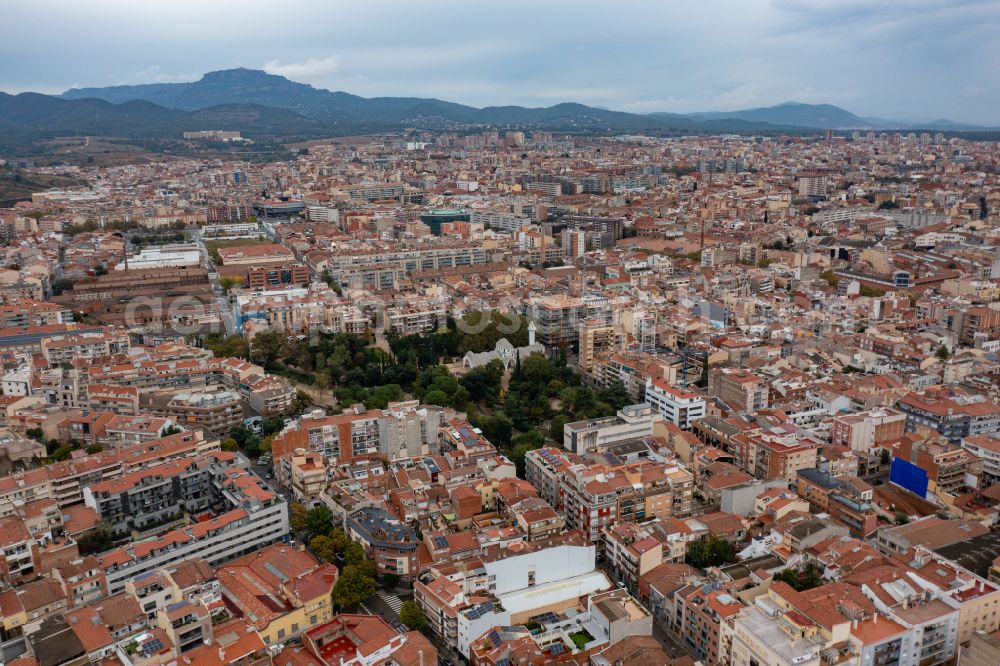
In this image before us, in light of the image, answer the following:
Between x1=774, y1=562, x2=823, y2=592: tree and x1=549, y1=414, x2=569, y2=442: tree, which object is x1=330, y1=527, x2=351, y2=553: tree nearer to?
x1=549, y1=414, x2=569, y2=442: tree

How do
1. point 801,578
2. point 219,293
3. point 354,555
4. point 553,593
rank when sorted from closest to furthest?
point 801,578 < point 553,593 < point 354,555 < point 219,293

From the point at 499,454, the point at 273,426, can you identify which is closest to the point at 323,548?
the point at 499,454

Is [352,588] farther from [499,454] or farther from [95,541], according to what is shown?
[499,454]

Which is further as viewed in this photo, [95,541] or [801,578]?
[95,541]

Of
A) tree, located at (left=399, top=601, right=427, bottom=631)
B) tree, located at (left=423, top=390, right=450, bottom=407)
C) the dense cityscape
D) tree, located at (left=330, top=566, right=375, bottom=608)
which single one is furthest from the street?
tree, located at (left=399, top=601, right=427, bottom=631)

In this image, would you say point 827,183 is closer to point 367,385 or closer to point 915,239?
point 915,239

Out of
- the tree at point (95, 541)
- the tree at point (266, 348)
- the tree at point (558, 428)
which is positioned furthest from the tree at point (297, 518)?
the tree at point (266, 348)
